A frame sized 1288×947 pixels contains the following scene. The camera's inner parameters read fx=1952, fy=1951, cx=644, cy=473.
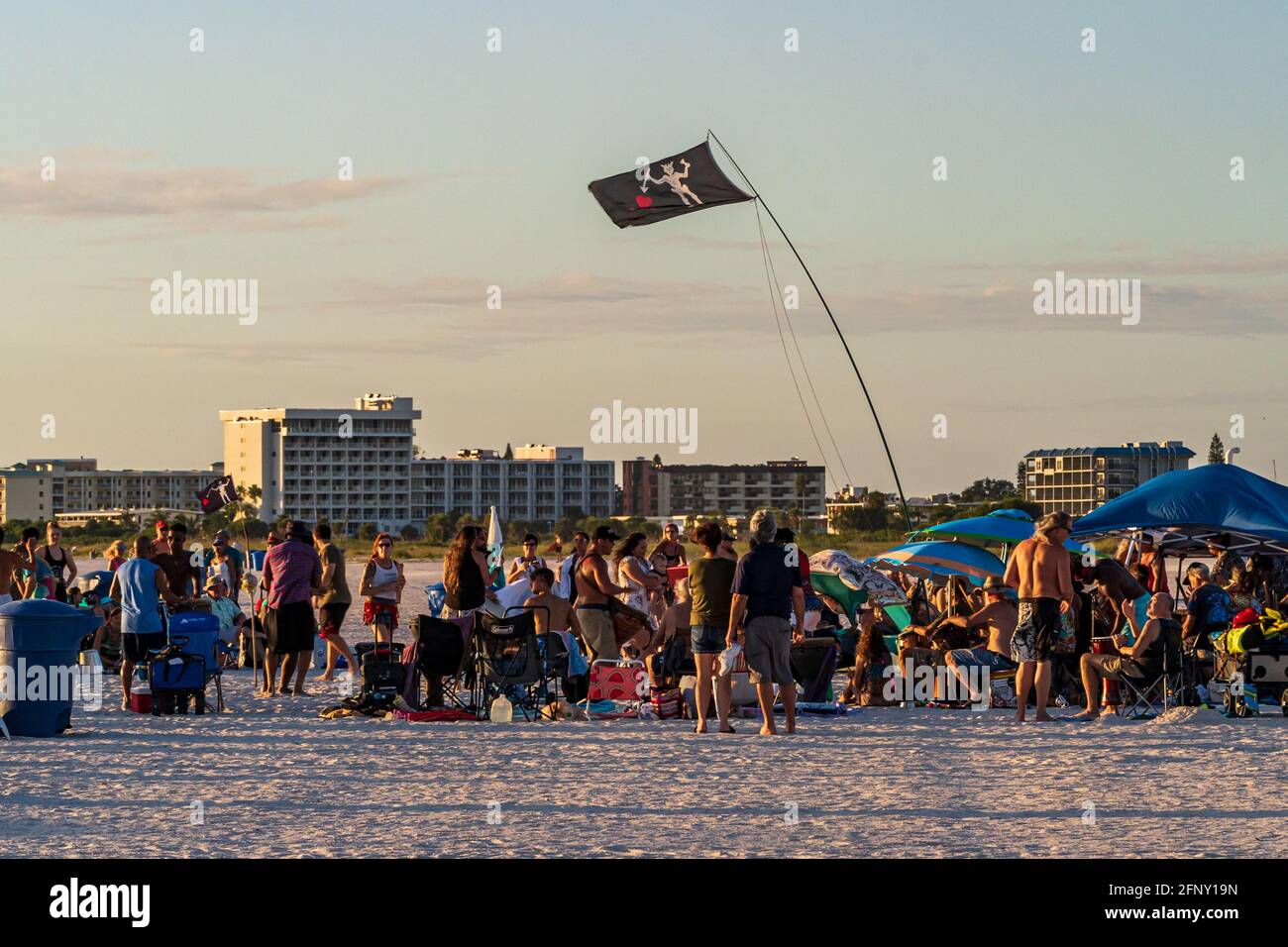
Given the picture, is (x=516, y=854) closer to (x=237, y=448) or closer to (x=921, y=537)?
(x=921, y=537)

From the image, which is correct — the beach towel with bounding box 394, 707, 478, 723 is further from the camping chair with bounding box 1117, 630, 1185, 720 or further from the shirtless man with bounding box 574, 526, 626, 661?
the camping chair with bounding box 1117, 630, 1185, 720

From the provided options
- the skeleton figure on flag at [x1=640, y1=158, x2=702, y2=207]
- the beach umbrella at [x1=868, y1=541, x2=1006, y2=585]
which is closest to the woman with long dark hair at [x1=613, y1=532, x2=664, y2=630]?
the beach umbrella at [x1=868, y1=541, x2=1006, y2=585]

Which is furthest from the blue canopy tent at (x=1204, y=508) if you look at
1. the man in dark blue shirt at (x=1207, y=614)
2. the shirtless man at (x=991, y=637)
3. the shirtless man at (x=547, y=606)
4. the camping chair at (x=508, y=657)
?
the camping chair at (x=508, y=657)

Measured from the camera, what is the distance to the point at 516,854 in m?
8.22

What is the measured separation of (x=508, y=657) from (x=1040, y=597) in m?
3.91

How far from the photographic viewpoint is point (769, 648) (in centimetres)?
1301

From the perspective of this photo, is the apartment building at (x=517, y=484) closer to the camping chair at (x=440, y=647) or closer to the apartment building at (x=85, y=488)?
the apartment building at (x=85, y=488)

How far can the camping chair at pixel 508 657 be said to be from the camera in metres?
14.3

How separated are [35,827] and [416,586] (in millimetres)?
43287

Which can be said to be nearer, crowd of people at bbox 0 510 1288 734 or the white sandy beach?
the white sandy beach

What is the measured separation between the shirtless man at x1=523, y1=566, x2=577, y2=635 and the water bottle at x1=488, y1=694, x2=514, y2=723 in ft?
2.77

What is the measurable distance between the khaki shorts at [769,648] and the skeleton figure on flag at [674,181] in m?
9.50

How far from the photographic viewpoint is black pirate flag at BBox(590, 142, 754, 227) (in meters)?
21.6

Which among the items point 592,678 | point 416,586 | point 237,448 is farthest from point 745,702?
point 237,448
